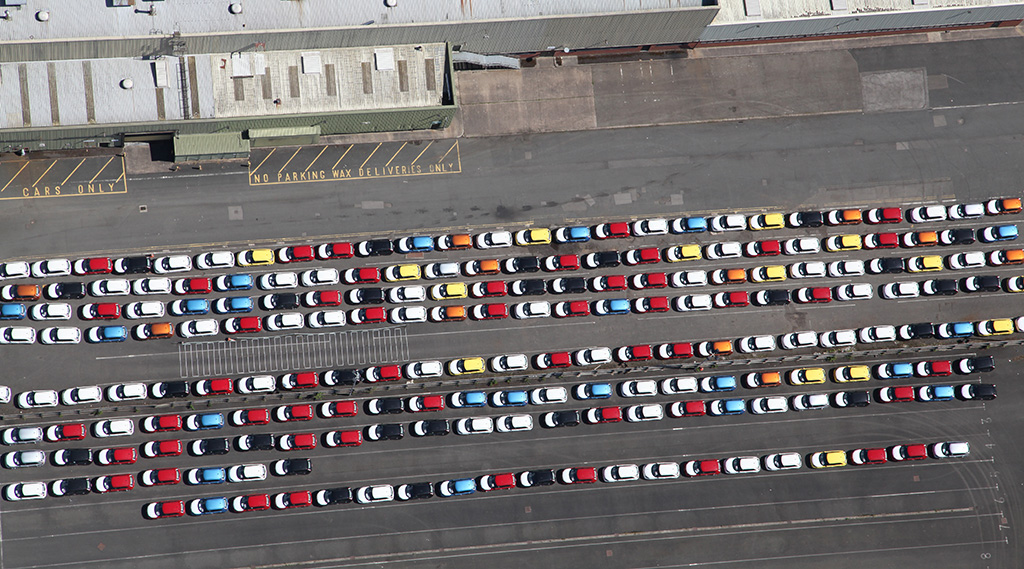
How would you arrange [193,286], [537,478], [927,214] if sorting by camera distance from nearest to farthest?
[537,478] < [193,286] < [927,214]

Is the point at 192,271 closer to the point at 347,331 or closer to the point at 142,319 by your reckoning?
the point at 142,319

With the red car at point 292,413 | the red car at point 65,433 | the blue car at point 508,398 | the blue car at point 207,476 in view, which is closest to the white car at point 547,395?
the blue car at point 508,398

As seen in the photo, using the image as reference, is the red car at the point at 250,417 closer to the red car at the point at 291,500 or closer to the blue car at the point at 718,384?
the red car at the point at 291,500

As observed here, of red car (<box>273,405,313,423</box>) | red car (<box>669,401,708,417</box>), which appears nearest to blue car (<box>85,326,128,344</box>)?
red car (<box>273,405,313,423</box>)

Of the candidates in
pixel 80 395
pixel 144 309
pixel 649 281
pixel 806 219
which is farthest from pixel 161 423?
pixel 806 219

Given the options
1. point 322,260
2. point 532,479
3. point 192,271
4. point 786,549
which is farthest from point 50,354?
point 786,549

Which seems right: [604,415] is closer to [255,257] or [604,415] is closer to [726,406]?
[726,406]
